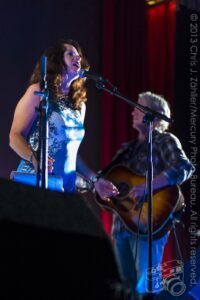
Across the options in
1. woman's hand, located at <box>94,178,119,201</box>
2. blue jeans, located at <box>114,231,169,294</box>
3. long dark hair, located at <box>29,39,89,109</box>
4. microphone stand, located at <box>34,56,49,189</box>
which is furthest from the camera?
blue jeans, located at <box>114,231,169,294</box>

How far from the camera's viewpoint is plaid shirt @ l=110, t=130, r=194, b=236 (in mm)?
3552

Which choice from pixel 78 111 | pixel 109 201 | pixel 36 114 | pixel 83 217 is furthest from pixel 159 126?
pixel 83 217

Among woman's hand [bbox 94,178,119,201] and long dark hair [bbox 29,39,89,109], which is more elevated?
long dark hair [bbox 29,39,89,109]

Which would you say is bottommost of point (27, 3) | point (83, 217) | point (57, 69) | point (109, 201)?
point (109, 201)

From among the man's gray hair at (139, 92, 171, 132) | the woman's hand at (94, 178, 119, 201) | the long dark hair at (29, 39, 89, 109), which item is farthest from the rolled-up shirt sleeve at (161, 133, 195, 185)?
the long dark hair at (29, 39, 89, 109)

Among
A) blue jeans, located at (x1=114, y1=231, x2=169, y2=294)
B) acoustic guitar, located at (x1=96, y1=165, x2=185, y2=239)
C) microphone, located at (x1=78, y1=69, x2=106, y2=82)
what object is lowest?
blue jeans, located at (x1=114, y1=231, x2=169, y2=294)

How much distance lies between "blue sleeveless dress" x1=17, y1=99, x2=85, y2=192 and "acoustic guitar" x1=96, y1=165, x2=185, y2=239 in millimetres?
987

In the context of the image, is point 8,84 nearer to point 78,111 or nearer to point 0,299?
point 78,111

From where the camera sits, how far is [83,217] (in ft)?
2.65

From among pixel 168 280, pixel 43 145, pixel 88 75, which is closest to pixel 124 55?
pixel 168 280

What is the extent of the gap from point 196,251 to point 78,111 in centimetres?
208

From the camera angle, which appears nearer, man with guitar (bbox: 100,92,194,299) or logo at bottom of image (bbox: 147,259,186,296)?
logo at bottom of image (bbox: 147,259,186,296)

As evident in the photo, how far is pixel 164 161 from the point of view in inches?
142

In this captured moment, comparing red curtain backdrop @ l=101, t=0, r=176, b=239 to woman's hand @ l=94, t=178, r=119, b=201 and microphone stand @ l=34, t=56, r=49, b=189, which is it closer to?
woman's hand @ l=94, t=178, r=119, b=201
